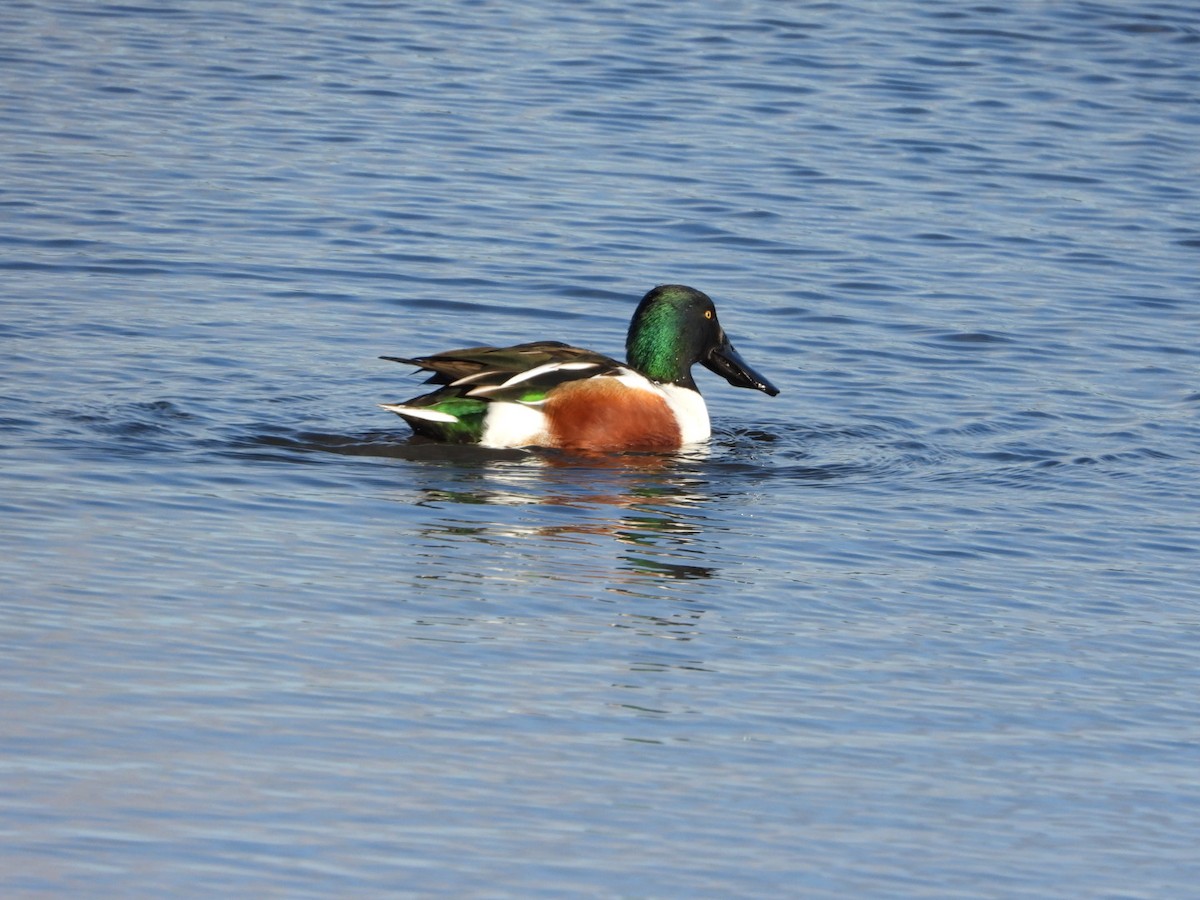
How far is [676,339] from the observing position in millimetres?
10539

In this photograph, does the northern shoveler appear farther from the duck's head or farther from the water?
the duck's head

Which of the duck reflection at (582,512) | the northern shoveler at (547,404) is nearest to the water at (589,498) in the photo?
the duck reflection at (582,512)

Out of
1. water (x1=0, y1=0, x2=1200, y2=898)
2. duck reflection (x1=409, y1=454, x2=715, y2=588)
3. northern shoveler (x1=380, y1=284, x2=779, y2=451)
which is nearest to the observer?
water (x1=0, y1=0, x2=1200, y2=898)

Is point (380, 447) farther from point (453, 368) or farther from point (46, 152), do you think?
point (46, 152)

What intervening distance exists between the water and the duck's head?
350mm

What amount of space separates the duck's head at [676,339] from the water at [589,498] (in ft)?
1.15

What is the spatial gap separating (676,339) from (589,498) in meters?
1.94

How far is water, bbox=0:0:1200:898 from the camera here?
524 cm

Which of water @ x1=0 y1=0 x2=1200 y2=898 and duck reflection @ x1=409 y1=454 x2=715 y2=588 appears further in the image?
duck reflection @ x1=409 y1=454 x2=715 y2=588

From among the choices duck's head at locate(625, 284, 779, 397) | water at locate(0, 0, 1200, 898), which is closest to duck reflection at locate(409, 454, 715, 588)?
water at locate(0, 0, 1200, 898)

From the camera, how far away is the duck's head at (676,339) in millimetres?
10516

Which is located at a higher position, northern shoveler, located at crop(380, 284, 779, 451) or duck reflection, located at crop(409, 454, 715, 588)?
northern shoveler, located at crop(380, 284, 779, 451)

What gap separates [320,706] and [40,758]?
0.82 metres

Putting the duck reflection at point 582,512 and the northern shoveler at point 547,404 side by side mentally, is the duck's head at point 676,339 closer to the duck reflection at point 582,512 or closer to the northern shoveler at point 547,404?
the northern shoveler at point 547,404
